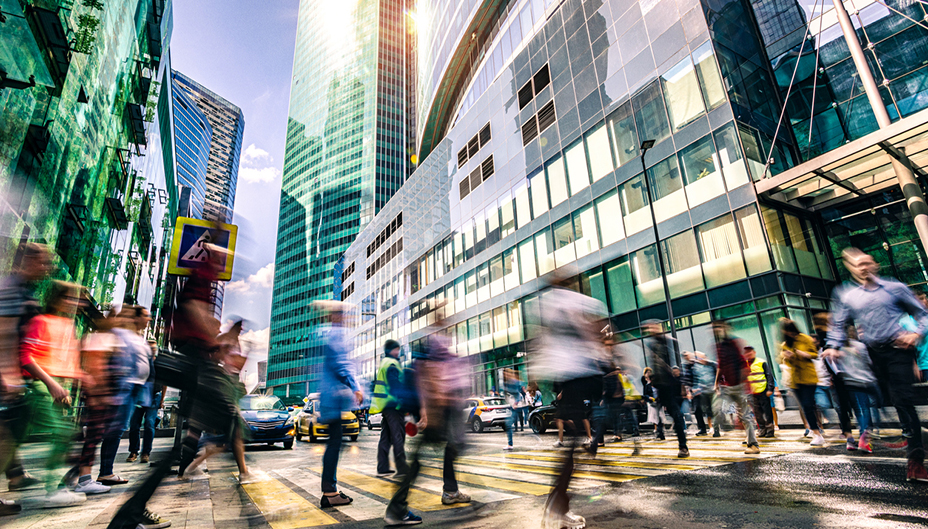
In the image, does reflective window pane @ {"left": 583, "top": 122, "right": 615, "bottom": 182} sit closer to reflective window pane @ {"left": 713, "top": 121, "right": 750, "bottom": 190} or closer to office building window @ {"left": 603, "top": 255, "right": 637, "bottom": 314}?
office building window @ {"left": 603, "top": 255, "right": 637, "bottom": 314}

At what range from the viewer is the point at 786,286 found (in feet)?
46.9

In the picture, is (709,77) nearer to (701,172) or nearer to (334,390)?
(701,172)

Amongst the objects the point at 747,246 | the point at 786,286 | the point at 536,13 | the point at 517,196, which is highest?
the point at 536,13

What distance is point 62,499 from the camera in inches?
186

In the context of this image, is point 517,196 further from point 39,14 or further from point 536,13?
point 39,14

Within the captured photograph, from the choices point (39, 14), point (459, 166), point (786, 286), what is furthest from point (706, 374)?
point (459, 166)

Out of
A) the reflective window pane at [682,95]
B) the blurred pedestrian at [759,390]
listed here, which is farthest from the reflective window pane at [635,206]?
the blurred pedestrian at [759,390]

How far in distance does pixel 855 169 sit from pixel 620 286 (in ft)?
27.8

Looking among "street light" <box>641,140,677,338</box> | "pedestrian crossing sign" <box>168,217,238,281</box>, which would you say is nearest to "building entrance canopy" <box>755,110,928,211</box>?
"street light" <box>641,140,677,338</box>

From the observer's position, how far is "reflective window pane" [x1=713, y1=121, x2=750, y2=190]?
15414 millimetres

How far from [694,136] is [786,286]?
619cm

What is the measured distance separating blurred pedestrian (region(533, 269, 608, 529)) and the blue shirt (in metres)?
2.53

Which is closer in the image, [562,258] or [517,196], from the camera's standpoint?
[562,258]

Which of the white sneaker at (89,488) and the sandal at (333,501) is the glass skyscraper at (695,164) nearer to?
the sandal at (333,501)
